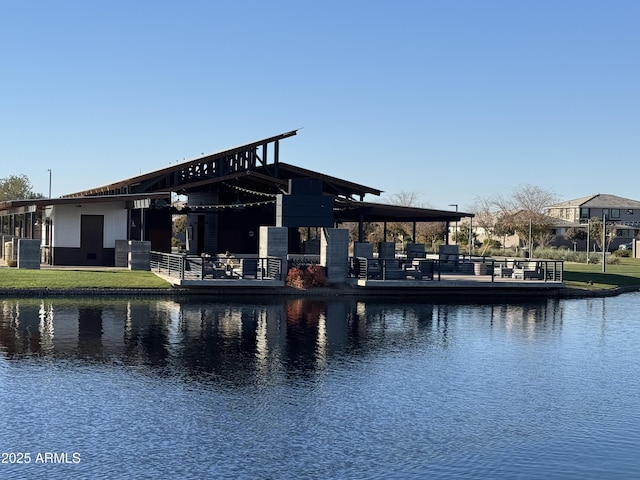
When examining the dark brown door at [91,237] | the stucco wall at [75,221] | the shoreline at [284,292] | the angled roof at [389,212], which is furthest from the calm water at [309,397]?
the angled roof at [389,212]

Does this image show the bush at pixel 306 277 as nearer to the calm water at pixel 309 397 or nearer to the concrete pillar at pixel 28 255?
the calm water at pixel 309 397

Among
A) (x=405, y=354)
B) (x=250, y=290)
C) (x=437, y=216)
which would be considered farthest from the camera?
(x=437, y=216)

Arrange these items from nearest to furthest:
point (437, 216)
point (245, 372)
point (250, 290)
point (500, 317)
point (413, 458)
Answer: point (413, 458), point (245, 372), point (500, 317), point (250, 290), point (437, 216)

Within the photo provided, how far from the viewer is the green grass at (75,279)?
34656 millimetres

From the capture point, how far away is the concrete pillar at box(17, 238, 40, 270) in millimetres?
39969

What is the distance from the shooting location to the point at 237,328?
2661 cm

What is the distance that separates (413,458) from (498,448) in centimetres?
168

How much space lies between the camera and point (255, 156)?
151ft

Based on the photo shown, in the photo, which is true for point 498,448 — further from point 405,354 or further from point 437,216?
point 437,216

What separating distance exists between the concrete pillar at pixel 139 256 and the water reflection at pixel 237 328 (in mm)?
8375

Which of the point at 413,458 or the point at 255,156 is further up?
the point at 255,156

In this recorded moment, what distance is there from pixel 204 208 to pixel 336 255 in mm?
11312

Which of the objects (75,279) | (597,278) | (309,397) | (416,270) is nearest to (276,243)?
(416,270)

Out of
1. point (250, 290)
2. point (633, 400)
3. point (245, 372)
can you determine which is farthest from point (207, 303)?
point (633, 400)
